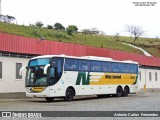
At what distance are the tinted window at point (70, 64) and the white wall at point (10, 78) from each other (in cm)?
527

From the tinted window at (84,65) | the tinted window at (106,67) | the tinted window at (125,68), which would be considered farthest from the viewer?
the tinted window at (125,68)

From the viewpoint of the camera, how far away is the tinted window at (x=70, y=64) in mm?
26859

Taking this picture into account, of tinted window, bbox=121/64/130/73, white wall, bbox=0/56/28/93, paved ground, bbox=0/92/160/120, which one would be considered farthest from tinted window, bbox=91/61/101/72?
white wall, bbox=0/56/28/93

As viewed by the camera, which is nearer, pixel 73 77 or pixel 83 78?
pixel 73 77

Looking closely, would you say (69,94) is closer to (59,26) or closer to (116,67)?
(116,67)

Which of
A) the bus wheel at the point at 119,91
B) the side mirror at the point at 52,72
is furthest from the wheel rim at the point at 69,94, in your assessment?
the bus wheel at the point at 119,91

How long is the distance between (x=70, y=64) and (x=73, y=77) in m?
0.97

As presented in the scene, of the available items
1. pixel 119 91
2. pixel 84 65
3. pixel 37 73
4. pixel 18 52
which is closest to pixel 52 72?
pixel 37 73

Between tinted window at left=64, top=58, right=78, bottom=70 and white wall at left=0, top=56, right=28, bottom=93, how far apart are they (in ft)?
17.3

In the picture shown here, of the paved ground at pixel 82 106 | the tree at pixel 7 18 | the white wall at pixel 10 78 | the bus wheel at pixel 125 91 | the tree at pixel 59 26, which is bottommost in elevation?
the paved ground at pixel 82 106

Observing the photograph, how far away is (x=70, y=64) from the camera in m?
27.4

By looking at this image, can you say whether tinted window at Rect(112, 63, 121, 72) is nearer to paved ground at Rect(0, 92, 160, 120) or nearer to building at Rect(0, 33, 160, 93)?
building at Rect(0, 33, 160, 93)

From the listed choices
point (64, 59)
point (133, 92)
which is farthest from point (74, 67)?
point (133, 92)

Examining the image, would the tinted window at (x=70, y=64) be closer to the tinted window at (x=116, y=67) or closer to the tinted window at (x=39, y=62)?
the tinted window at (x=39, y=62)
